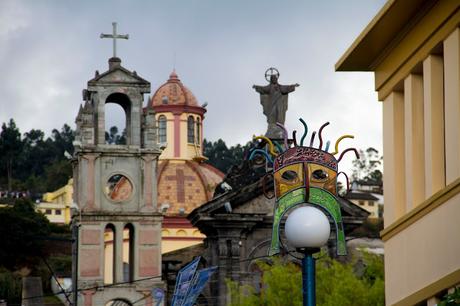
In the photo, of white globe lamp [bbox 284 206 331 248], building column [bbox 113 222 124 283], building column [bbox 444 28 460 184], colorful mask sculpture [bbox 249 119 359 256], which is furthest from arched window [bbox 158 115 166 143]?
building column [bbox 444 28 460 184]

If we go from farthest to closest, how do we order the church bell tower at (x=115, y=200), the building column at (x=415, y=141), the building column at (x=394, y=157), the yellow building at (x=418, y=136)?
1. the church bell tower at (x=115, y=200)
2. the building column at (x=394, y=157)
3. the building column at (x=415, y=141)
4. the yellow building at (x=418, y=136)

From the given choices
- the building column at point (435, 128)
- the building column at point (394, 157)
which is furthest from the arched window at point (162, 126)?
the building column at point (435, 128)

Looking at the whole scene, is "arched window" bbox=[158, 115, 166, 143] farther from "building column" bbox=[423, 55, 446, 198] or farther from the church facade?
"building column" bbox=[423, 55, 446, 198]

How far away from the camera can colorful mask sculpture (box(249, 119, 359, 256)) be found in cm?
2495

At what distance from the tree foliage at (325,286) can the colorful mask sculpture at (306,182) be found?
112ft

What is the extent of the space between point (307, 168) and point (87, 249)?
158 feet

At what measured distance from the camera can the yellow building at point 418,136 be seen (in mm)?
22484

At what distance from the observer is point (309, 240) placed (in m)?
23.5

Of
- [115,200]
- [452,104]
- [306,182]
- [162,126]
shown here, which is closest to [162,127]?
[162,126]

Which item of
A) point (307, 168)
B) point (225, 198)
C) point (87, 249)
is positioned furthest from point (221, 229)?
point (307, 168)

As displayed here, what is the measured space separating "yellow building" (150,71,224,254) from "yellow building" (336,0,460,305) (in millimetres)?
80745

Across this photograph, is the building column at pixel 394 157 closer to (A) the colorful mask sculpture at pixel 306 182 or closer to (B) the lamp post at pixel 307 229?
(A) the colorful mask sculpture at pixel 306 182

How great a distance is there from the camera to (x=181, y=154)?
11162 centimetres

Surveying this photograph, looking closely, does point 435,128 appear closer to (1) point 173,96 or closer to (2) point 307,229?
(2) point 307,229
